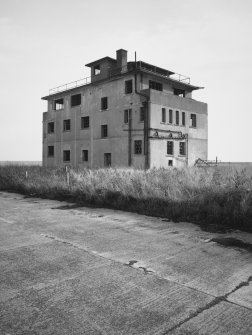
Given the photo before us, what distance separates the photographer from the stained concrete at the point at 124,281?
232 cm

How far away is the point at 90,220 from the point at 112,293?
12.9 ft

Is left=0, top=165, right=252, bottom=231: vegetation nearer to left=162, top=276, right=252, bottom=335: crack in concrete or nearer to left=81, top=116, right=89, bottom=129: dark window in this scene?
left=162, top=276, right=252, bottom=335: crack in concrete

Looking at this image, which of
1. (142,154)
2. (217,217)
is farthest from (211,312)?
(142,154)

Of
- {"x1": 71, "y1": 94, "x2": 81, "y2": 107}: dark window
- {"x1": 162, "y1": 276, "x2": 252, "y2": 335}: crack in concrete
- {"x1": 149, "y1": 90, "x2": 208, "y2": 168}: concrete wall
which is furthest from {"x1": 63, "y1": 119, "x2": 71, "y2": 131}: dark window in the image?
{"x1": 162, "y1": 276, "x2": 252, "y2": 335}: crack in concrete

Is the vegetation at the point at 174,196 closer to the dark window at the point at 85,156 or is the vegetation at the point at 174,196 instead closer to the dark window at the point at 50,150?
the dark window at the point at 85,156

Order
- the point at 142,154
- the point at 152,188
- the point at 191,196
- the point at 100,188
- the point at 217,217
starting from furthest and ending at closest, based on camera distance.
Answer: the point at 142,154 < the point at 100,188 < the point at 152,188 < the point at 191,196 < the point at 217,217

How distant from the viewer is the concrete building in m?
24.2

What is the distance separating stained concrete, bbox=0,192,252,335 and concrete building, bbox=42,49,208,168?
18.7 metres

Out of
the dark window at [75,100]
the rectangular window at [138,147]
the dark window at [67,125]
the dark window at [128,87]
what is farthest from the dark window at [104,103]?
the rectangular window at [138,147]

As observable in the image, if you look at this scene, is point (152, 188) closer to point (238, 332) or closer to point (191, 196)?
point (191, 196)

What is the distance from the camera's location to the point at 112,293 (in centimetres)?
284

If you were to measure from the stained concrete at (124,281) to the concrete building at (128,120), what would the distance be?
61.5 feet

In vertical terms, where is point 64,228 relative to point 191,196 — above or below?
below

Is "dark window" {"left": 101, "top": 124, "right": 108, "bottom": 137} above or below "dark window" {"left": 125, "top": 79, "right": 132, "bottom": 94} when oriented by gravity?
below
